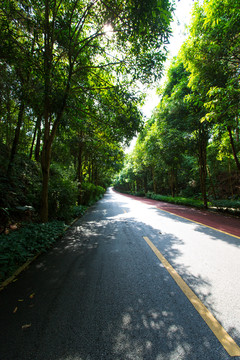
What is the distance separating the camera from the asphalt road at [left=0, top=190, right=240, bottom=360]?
157cm

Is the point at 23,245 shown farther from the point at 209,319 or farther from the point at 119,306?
the point at 209,319

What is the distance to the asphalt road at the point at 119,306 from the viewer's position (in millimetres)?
1567

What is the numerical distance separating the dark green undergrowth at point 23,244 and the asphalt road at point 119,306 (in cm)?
29

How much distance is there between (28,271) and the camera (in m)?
3.18

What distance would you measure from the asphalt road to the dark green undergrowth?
288 millimetres

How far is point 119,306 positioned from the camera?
2.13 m

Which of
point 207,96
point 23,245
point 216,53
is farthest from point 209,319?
point 207,96

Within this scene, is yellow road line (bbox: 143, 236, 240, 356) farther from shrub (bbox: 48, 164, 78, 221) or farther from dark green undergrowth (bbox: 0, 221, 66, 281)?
shrub (bbox: 48, 164, 78, 221)

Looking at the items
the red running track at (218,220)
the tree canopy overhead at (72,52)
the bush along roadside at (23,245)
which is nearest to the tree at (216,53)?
the tree canopy overhead at (72,52)

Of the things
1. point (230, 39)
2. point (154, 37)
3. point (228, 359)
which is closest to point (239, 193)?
point (230, 39)

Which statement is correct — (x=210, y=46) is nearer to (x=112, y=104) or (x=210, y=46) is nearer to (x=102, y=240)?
(x=112, y=104)

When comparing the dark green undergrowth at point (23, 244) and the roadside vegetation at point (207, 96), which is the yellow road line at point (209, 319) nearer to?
the dark green undergrowth at point (23, 244)

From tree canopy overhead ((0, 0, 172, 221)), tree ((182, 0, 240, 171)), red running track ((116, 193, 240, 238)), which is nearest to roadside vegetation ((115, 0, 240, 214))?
tree ((182, 0, 240, 171))

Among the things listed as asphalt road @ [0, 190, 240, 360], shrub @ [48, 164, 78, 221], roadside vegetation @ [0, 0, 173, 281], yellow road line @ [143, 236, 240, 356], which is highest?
roadside vegetation @ [0, 0, 173, 281]
